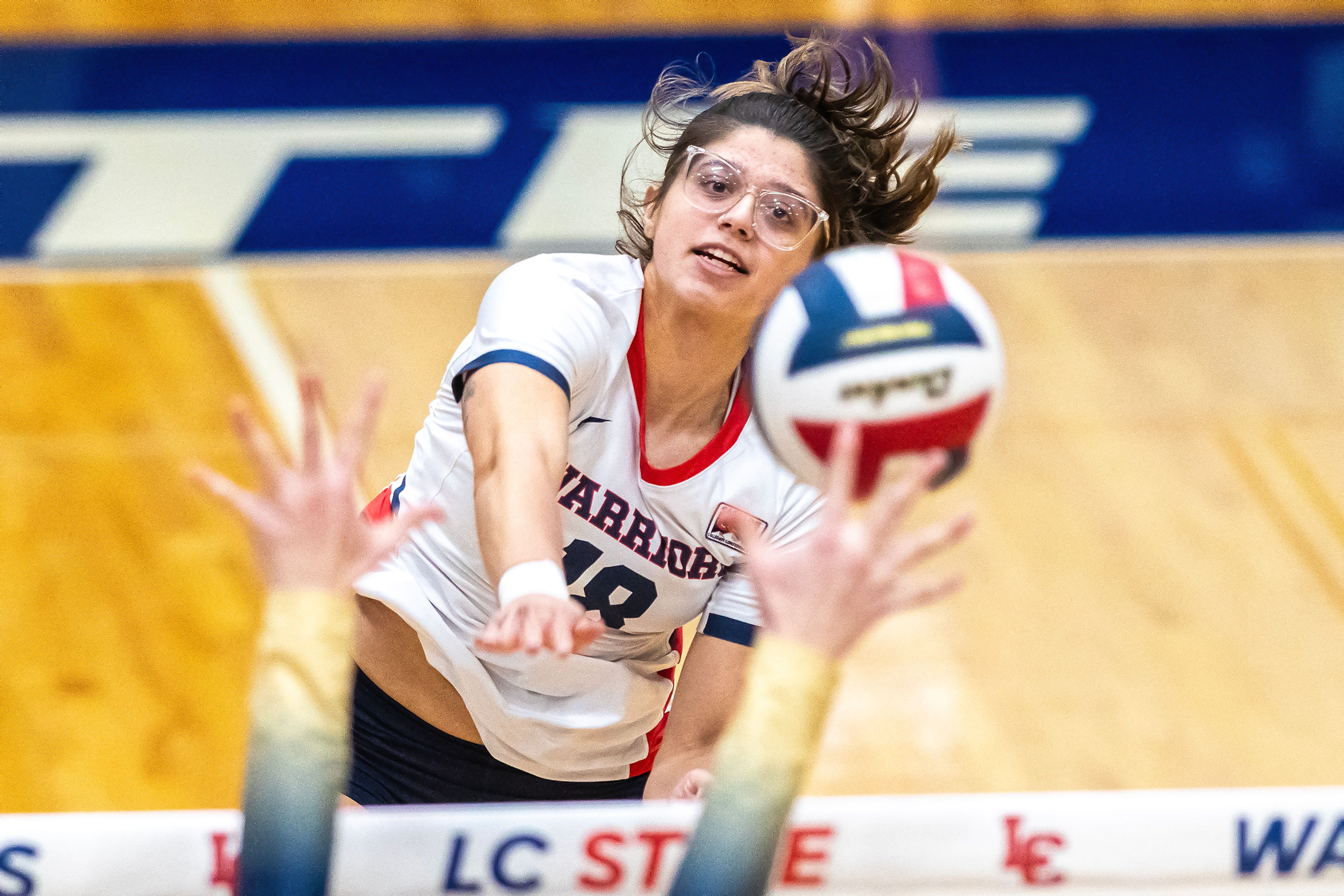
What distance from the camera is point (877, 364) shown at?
175cm

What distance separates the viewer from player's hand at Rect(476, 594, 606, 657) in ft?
5.36

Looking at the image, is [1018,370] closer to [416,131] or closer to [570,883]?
[416,131]

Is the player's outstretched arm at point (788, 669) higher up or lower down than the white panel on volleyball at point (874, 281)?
lower down

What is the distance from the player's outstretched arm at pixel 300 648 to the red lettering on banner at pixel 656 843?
55 cm

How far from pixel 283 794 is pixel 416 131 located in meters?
6.06

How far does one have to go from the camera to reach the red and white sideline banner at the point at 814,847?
193 centimetres

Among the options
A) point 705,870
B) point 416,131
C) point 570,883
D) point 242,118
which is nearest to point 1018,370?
point 416,131

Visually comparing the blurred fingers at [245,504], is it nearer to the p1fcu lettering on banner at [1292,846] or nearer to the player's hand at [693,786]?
the player's hand at [693,786]


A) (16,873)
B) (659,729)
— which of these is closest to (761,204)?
(659,729)

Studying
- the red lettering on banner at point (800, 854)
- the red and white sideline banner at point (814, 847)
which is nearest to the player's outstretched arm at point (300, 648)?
the red and white sideline banner at point (814, 847)

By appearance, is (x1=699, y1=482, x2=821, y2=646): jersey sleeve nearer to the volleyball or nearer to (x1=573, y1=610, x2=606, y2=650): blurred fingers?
the volleyball

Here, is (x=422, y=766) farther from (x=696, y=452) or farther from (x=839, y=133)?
(x=839, y=133)

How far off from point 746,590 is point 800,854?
1.91ft

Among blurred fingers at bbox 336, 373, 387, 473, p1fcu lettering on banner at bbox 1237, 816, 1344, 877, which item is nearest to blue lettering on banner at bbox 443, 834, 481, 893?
blurred fingers at bbox 336, 373, 387, 473
